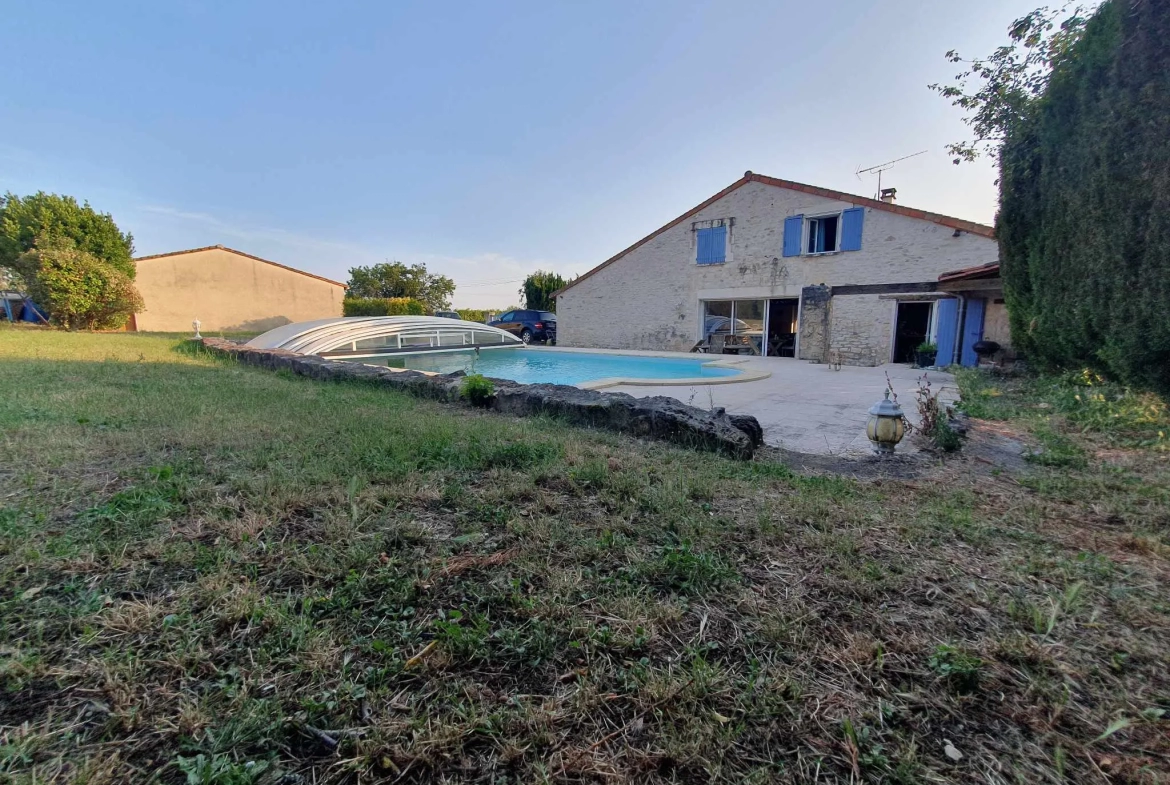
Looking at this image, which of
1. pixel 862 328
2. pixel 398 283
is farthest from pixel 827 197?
pixel 398 283

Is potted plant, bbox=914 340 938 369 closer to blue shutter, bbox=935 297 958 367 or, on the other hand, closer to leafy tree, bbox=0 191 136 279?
blue shutter, bbox=935 297 958 367

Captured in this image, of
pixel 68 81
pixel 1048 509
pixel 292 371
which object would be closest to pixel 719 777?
pixel 1048 509

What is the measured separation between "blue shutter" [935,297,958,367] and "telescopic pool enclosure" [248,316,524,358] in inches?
544

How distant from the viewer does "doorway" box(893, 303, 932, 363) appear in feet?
43.6

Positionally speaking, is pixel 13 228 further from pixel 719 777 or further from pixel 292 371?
pixel 719 777

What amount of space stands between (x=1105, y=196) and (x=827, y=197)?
9594 mm

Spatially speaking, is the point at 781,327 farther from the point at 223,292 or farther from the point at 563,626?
the point at 223,292

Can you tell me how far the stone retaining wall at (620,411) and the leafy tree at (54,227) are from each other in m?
20.3

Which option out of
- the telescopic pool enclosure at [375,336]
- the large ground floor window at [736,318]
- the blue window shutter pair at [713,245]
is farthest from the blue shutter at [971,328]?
the telescopic pool enclosure at [375,336]

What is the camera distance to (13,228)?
18.2 meters

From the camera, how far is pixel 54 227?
1806 centimetres

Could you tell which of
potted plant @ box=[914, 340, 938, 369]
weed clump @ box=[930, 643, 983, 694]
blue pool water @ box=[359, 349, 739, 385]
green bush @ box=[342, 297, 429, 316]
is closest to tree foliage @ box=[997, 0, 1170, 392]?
potted plant @ box=[914, 340, 938, 369]

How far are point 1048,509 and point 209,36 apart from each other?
46.5 ft

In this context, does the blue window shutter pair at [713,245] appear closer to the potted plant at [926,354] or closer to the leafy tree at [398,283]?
the potted plant at [926,354]
